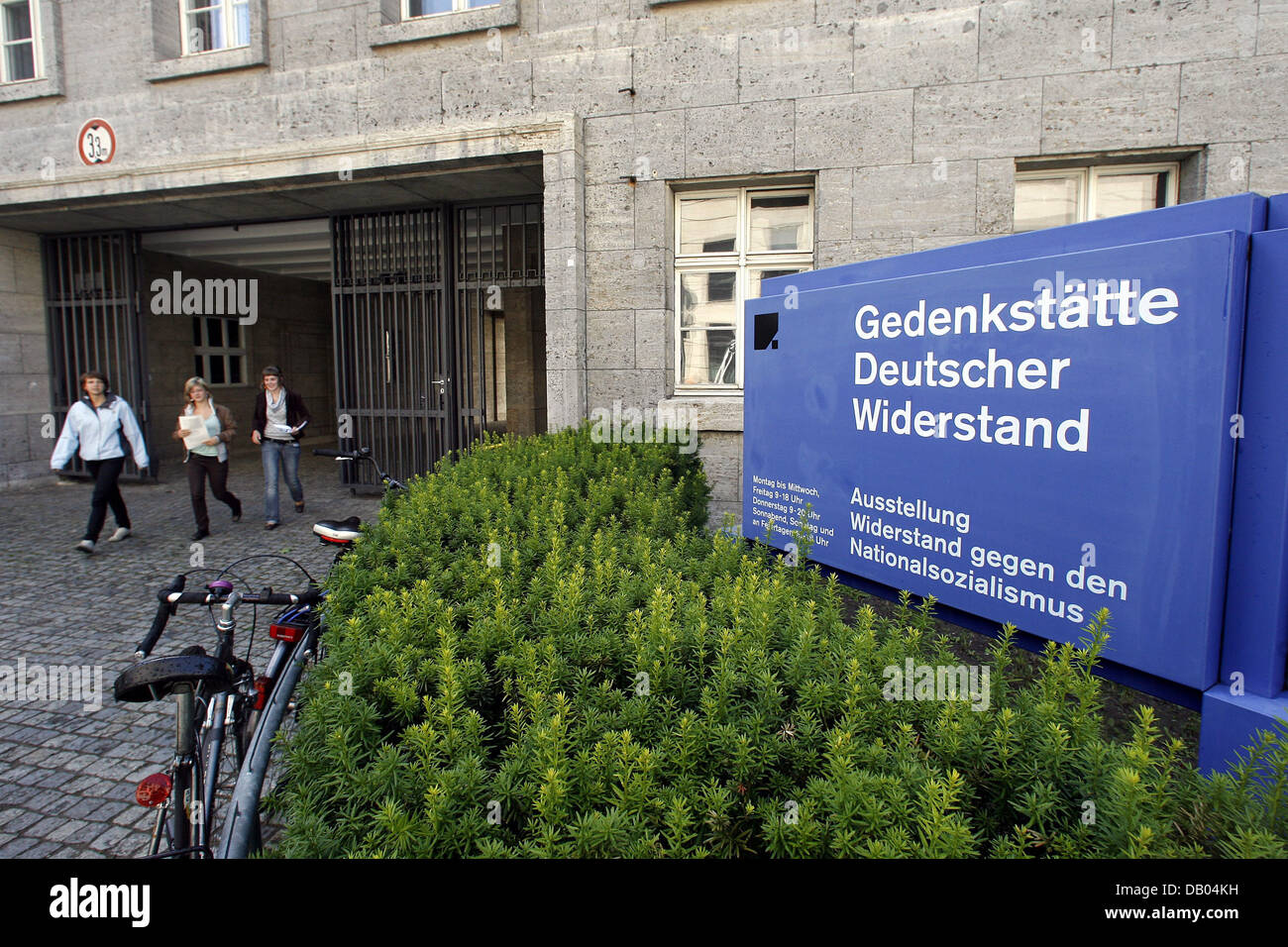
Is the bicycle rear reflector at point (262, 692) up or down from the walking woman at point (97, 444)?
down

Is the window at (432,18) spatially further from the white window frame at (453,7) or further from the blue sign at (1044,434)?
the blue sign at (1044,434)

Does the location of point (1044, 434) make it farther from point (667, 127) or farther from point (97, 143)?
point (97, 143)

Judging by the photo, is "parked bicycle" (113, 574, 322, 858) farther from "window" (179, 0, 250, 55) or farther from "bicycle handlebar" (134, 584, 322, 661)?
"window" (179, 0, 250, 55)

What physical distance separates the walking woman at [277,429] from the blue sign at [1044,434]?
7.89 metres

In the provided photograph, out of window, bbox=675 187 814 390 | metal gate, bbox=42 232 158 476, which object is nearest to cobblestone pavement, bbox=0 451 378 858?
metal gate, bbox=42 232 158 476

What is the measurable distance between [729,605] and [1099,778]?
1.00 metres

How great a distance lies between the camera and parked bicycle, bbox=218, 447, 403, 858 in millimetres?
2124

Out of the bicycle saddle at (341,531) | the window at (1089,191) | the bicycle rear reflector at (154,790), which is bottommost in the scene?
the bicycle rear reflector at (154,790)

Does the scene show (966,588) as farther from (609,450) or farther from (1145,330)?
(609,450)

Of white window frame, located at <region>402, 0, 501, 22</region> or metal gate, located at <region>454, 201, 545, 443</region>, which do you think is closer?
white window frame, located at <region>402, 0, 501, 22</region>
